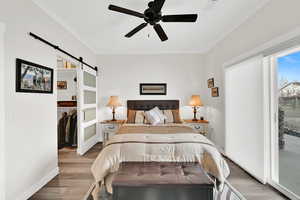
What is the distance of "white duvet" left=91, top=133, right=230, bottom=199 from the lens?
228cm

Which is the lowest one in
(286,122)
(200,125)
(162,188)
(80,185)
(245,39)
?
(80,185)

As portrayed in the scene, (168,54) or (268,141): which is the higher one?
(168,54)

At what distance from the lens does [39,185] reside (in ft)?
8.18

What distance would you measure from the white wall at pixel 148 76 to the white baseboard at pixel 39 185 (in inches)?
89.9

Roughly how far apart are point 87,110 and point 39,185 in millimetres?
2064

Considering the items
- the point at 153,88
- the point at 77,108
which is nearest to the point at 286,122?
the point at 153,88

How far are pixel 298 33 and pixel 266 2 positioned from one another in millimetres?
821

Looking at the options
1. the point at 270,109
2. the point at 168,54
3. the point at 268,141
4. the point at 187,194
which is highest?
the point at 168,54

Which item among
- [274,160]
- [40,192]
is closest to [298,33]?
[274,160]

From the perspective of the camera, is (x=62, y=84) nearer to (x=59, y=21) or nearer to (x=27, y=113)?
(x=59, y=21)

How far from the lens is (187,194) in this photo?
1745 millimetres

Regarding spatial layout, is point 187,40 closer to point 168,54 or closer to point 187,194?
point 168,54

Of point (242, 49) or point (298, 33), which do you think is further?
point (242, 49)

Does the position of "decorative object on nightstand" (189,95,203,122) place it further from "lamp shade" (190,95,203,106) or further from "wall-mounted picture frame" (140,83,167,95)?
"wall-mounted picture frame" (140,83,167,95)
